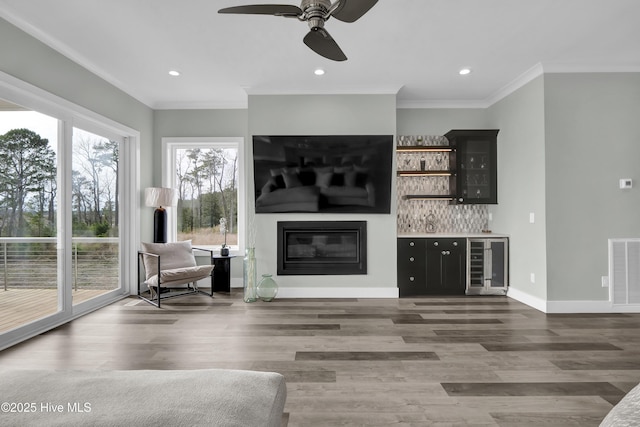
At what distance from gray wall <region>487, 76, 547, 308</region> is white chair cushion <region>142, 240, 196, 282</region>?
4337mm

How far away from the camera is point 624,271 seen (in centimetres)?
390

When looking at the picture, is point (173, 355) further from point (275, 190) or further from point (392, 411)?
point (275, 190)

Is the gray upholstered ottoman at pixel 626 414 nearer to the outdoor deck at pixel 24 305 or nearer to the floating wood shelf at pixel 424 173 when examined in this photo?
the outdoor deck at pixel 24 305

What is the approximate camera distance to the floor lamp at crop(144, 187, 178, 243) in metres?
4.81

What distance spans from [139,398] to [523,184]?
470 centimetres

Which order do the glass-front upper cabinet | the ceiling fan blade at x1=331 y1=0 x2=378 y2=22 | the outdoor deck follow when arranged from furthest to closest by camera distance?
the glass-front upper cabinet, the outdoor deck, the ceiling fan blade at x1=331 y1=0 x2=378 y2=22

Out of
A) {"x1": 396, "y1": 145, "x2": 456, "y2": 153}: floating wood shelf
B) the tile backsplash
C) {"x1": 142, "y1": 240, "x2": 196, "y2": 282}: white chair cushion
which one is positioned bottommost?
{"x1": 142, "y1": 240, "x2": 196, "y2": 282}: white chair cushion

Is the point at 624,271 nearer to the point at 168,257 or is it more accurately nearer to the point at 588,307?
the point at 588,307

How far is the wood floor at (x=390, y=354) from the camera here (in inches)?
80.5

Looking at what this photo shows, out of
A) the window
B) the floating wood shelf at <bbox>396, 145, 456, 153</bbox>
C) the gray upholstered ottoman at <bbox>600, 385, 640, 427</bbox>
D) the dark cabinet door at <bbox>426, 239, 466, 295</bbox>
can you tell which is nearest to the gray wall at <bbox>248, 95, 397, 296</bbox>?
the floating wood shelf at <bbox>396, 145, 456, 153</bbox>

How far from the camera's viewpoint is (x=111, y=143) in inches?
181

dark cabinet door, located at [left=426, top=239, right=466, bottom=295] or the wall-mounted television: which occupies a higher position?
the wall-mounted television

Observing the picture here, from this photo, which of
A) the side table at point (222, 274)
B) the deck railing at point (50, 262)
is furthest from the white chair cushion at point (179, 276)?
the deck railing at point (50, 262)

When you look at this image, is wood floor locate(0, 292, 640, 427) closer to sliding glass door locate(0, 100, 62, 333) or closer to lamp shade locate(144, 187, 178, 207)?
sliding glass door locate(0, 100, 62, 333)
